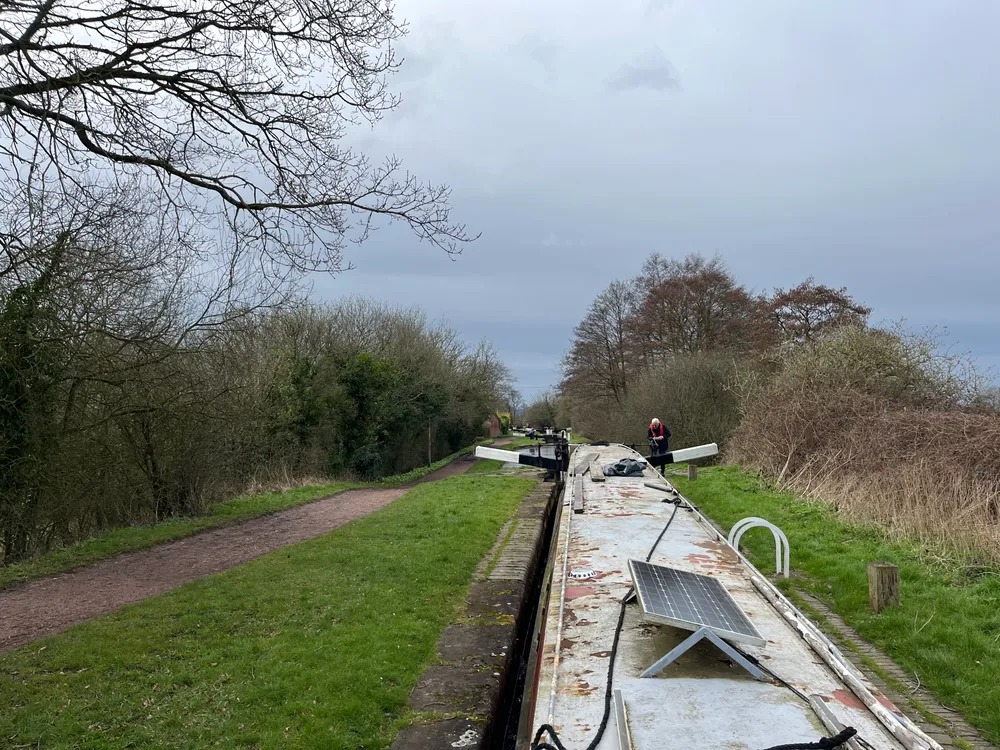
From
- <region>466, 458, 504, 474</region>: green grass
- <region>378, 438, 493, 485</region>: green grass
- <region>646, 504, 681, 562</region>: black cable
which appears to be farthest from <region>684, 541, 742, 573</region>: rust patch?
<region>466, 458, 504, 474</region>: green grass

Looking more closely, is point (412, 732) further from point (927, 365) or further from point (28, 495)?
point (927, 365)

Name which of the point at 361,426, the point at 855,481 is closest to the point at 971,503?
the point at 855,481

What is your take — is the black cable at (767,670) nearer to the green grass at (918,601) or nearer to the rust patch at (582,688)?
the rust patch at (582,688)

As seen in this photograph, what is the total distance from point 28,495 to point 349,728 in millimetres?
6524

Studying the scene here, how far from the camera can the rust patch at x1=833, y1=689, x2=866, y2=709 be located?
8.13 ft

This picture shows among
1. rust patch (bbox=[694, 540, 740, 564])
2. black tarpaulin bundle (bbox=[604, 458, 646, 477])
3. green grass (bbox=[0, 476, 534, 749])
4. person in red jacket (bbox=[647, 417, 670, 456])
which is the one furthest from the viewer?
person in red jacket (bbox=[647, 417, 670, 456])

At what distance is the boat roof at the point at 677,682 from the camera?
2.25m

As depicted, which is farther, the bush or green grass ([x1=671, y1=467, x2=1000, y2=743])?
the bush

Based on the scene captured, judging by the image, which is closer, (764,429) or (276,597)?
(276,597)

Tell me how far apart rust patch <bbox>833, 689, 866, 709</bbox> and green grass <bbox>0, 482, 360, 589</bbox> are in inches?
296

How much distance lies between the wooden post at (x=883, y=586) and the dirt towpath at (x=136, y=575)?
6406mm

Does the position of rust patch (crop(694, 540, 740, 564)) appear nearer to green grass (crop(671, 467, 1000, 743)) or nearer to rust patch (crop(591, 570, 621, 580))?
rust patch (crop(591, 570, 621, 580))

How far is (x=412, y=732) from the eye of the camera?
3.47m

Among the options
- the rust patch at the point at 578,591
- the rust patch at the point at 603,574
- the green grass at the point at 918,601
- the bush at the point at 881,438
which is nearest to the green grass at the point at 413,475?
the bush at the point at 881,438
